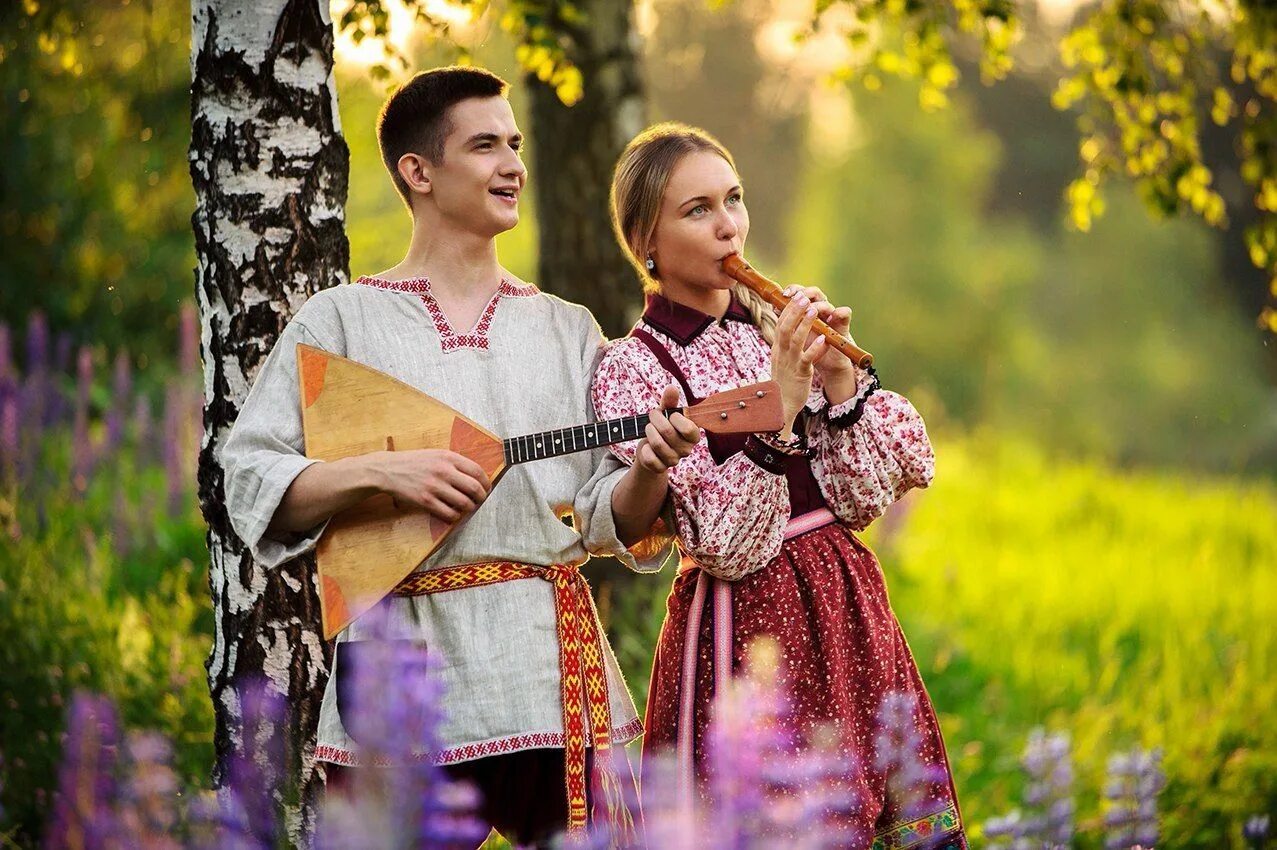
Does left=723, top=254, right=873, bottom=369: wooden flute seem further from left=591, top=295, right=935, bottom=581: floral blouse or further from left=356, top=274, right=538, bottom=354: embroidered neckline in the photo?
left=356, top=274, right=538, bottom=354: embroidered neckline

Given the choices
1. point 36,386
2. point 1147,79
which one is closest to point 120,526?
point 36,386

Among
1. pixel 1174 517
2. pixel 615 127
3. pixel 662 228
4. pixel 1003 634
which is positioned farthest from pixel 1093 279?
pixel 662 228

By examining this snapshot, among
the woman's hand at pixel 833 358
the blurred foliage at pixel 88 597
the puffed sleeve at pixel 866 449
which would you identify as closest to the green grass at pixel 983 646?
the blurred foliage at pixel 88 597

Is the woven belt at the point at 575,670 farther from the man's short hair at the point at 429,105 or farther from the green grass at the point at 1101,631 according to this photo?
the green grass at the point at 1101,631

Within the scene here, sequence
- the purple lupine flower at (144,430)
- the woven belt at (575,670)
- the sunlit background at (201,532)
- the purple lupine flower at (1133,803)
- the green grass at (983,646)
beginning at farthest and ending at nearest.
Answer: the purple lupine flower at (144,430) → the sunlit background at (201,532) → the green grass at (983,646) → the purple lupine flower at (1133,803) → the woven belt at (575,670)

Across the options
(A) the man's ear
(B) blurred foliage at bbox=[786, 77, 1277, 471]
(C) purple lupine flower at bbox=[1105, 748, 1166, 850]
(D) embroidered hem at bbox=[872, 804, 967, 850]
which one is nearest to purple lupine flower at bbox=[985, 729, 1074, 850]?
(C) purple lupine flower at bbox=[1105, 748, 1166, 850]

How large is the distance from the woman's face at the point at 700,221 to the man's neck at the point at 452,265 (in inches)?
13.8

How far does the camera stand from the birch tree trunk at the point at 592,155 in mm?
4586

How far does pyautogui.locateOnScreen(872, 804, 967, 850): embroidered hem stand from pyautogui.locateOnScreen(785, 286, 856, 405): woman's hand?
82 cm

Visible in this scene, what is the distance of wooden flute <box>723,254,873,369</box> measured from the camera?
2.38 m

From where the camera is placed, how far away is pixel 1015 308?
23.6 m

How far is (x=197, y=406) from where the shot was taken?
233 inches

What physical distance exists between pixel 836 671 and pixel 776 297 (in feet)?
2.32

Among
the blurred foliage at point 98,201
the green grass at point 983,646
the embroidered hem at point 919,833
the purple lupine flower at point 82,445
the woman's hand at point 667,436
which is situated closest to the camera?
the woman's hand at point 667,436
